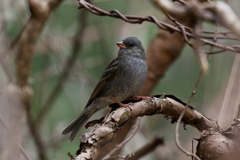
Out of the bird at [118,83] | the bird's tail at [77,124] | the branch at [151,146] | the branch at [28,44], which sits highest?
the branch at [28,44]

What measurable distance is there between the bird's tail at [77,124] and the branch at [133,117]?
3.70ft

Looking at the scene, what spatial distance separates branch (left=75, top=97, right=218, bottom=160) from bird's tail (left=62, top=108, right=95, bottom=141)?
3.70ft

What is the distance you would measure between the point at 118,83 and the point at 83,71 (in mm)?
1647

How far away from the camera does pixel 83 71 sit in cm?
562

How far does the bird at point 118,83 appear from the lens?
4004 millimetres

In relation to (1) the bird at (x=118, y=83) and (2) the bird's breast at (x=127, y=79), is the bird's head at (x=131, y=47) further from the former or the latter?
(2) the bird's breast at (x=127, y=79)

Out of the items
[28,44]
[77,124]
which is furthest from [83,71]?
[28,44]

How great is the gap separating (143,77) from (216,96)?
65.1 inches

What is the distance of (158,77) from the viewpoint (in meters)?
5.00

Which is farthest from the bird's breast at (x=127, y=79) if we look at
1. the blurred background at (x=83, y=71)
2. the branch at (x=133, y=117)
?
the branch at (x=133, y=117)

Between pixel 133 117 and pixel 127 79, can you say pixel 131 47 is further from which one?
pixel 133 117

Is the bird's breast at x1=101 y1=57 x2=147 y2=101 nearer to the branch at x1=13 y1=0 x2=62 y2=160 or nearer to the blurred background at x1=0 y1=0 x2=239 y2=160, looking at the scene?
the blurred background at x1=0 y1=0 x2=239 y2=160

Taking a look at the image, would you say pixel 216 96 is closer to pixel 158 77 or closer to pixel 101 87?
pixel 158 77

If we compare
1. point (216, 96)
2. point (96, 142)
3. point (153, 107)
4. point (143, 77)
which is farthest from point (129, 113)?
point (216, 96)
